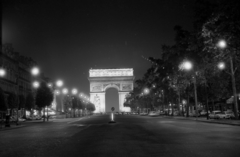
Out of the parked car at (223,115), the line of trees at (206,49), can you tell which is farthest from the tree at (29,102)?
the parked car at (223,115)

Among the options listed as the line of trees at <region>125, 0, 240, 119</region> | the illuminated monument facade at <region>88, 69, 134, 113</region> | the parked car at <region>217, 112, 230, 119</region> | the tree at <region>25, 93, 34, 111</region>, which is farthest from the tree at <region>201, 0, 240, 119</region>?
the illuminated monument facade at <region>88, 69, 134, 113</region>

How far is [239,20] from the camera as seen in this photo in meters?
24.3

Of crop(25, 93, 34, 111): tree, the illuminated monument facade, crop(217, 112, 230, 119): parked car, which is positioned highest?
the illuminated monument facade

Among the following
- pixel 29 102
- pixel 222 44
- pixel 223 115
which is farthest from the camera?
pixel 29 102

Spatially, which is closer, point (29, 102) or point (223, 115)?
point (223, 115)

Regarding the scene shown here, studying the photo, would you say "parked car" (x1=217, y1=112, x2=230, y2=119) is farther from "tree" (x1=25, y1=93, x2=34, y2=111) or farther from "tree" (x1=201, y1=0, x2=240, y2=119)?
"tree" (x1=25, y1=93, x2=34, y2=111)

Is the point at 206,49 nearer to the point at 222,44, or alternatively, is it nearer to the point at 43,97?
the point at 222,44

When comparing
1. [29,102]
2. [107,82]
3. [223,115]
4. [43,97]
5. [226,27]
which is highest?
[107,82]

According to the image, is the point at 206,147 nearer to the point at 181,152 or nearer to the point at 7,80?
the point at 181,152

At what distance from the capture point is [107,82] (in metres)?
148

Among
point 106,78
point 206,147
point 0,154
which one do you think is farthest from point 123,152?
point 106,78

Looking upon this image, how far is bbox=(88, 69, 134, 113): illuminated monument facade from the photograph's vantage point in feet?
484

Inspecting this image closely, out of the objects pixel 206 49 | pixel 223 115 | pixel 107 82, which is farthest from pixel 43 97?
pixel 107 82

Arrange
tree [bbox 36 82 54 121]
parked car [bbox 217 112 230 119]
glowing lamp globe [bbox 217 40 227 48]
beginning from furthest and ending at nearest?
tree [bbox 36 82 54 121], parked car [bbox 217 112 230 119], glowing lamp globe [bbox 217 40 227 48]
